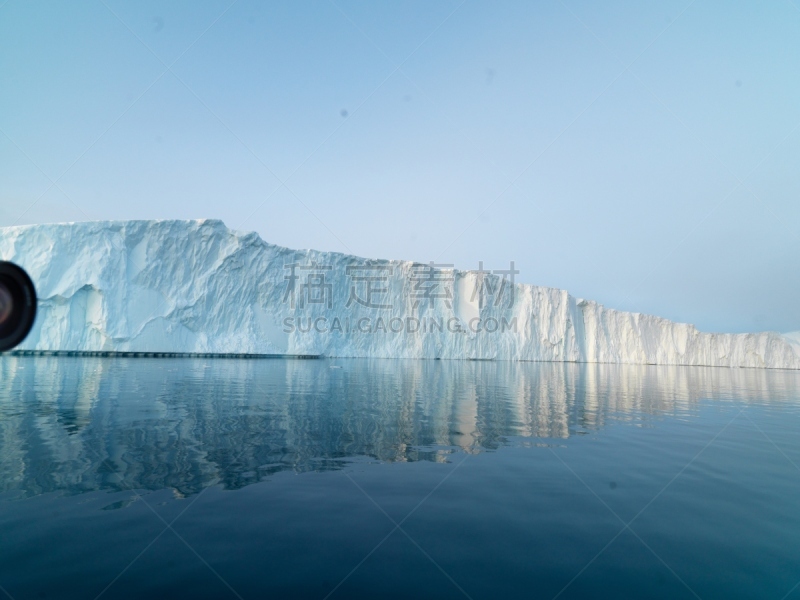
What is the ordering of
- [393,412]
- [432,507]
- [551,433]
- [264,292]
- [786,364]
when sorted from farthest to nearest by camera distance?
1. [786,364]
2. [264,292]
3. [393,412]
4. [551,433]
5. [432,507]

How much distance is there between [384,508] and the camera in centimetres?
410

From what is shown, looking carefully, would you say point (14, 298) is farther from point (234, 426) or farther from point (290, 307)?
point (290, 307)

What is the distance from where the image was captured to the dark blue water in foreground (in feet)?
9.50

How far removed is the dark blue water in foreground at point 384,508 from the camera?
290cm

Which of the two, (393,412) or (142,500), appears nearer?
(142,500)

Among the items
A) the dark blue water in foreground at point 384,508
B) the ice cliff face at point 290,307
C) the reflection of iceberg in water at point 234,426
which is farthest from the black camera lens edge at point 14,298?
the ice cliff face at point 290,307

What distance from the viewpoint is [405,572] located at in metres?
2.99

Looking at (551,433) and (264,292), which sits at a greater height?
(264,292)

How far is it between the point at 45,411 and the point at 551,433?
942 cm

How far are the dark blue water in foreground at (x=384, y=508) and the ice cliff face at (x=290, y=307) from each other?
28415 millimetres

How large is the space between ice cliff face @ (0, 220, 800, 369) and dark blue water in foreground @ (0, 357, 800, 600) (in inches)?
1119

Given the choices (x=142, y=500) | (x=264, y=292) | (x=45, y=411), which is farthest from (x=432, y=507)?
(x=264, y=292)

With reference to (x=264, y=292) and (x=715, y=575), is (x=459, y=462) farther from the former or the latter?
(x=264, y=292)

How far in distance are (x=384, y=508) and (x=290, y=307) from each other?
37.1 m
